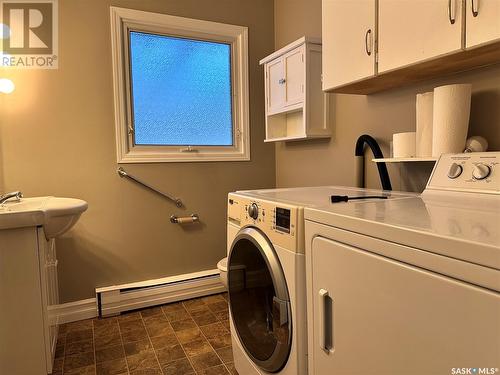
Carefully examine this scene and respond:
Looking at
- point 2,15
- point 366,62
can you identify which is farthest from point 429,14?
point 2,15

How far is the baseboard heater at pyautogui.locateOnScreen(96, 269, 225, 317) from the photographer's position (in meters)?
2.32

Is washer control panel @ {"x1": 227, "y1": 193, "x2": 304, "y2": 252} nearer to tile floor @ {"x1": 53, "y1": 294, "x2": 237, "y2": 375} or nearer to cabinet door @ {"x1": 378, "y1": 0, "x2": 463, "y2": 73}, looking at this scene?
cabinet door @ {"x1": 378, "y1": 0, "x2": 463, "y2": 73}

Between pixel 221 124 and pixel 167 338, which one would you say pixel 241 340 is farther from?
pixel 221 124

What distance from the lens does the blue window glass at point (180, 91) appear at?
8.02 feet

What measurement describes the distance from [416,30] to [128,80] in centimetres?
188

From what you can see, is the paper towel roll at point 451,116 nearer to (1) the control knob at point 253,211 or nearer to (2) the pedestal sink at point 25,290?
(1) the control knob at point 253,211

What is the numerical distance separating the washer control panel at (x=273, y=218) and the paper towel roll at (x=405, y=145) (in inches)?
27.8

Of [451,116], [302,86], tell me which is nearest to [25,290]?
[302,86]

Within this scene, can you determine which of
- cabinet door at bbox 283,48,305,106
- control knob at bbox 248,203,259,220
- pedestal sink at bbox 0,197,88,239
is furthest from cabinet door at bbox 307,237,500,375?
cabinet door at bbox 283,48,305,106

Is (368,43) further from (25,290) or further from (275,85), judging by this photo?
(25,290)

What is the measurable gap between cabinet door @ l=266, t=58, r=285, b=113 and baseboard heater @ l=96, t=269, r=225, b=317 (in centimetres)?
138

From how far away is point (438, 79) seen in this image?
1.50 metres

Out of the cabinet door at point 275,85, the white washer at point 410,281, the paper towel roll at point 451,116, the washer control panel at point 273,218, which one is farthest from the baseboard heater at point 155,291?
the paper towel roll at point 451,116

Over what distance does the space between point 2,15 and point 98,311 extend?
1.97m
